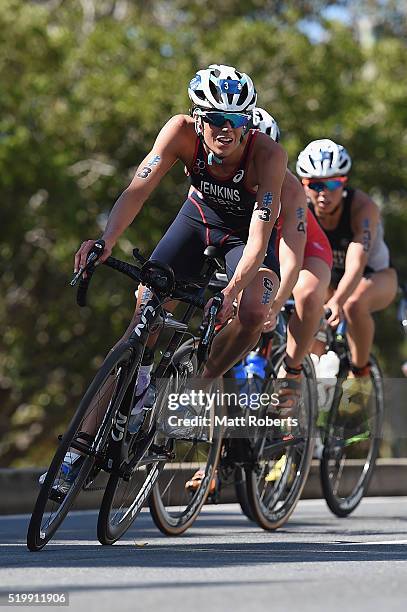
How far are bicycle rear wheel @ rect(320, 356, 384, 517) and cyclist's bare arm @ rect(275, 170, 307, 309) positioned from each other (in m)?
1.89

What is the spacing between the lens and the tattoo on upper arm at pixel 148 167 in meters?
7.08

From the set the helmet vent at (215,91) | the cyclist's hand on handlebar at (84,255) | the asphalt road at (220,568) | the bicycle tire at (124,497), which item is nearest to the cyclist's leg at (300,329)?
the asphalt road at (220,568)

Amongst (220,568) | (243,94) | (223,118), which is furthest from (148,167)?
(220,568)

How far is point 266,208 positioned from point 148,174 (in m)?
0.57

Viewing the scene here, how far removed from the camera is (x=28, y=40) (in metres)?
26.2

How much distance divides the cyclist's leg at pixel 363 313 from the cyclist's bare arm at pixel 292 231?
69.9 inches

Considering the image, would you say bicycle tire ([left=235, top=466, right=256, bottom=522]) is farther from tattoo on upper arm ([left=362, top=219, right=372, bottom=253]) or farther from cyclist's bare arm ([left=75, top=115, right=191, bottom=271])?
tattoo on upper arm ([left=362, top=219, right=372, bottom=253])

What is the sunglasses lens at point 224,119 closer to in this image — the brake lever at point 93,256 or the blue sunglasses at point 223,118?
the blue sunglasses at point 223,118

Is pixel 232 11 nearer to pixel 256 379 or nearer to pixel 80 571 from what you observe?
pixel 256 379

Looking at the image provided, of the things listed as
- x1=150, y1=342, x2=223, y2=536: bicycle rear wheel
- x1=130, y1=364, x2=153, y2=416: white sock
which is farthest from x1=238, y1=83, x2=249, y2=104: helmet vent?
Answer: x1=130, y1=364, x2=153, y2=416: white sock

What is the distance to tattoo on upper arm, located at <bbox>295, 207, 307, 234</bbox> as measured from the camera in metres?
8.03

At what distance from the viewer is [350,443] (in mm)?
9906

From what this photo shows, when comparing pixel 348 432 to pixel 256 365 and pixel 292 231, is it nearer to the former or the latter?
pixel 256 365

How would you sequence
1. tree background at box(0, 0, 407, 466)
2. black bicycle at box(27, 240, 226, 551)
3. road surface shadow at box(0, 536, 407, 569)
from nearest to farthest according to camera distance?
road surface shadow at box(0, 536, 407, 569) → black bicycle at box(27, 240, 226, 551) → tree background at box(0, 0, 407, 466)
